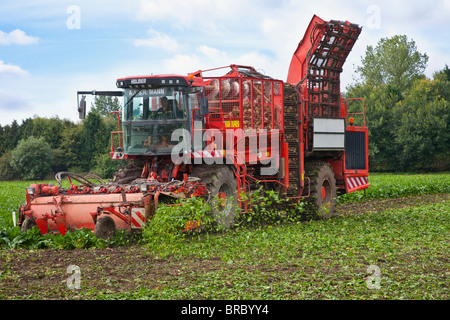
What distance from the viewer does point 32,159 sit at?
150ft

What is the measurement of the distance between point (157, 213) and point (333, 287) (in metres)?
3.94

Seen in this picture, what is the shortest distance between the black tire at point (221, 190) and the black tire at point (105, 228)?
1.92 metres

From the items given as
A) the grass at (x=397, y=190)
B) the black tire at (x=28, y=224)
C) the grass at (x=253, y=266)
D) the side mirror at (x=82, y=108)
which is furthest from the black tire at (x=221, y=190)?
the grass at (x=397, y=190)

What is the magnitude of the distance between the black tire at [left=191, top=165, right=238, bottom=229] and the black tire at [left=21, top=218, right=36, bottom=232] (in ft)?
10.4

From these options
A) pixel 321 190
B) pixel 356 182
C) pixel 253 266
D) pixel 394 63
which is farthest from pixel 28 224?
pixel 394 63

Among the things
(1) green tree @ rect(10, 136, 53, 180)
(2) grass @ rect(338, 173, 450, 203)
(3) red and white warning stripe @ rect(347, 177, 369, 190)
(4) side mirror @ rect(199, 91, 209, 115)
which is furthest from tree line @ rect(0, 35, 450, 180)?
(4) side mirror @ rect(199, 91, 209, 115)

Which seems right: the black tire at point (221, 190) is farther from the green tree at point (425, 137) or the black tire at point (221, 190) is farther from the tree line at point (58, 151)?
the green tree at point (425, 137)

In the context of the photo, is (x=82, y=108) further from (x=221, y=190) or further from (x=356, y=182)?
(x=356, y=182)

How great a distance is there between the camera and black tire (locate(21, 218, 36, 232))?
9969 mm

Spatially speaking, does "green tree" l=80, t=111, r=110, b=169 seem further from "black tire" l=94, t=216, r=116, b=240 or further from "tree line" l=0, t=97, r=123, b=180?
"black tire" l=94, t=216, r=116, b=240

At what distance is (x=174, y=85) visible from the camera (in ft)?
34.5

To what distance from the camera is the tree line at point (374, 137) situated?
1823 inches

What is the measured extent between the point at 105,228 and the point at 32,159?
3900cm
